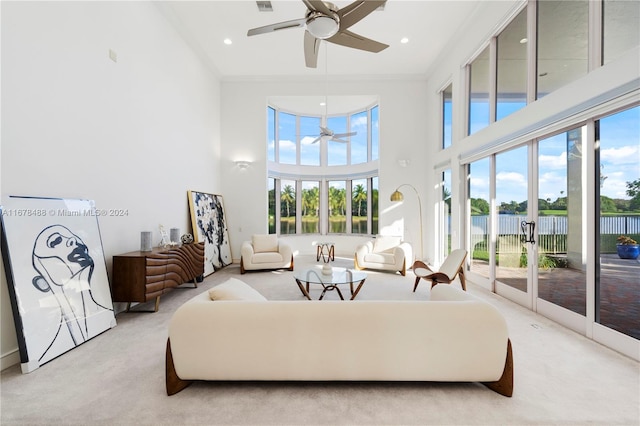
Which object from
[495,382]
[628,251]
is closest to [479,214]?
[628,251]

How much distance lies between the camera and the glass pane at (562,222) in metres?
3.06

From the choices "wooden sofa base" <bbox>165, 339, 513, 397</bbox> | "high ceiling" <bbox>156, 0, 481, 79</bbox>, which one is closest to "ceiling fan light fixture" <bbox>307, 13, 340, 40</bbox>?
"high ceiling" <bbox>156, 0, 481, 79</bbox>

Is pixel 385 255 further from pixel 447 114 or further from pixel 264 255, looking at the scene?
pixel 447 114

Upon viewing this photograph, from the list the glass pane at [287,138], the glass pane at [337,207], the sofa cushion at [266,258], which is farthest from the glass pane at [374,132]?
the sofa cushion at [266,258]

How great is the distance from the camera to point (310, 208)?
30.7 feet

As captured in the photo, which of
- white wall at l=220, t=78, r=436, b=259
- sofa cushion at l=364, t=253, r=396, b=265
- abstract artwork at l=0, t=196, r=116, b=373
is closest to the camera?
abstract artwork at l=0, t=196, r=116, b=373

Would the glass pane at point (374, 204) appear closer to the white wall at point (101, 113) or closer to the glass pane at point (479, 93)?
the glass pane at point (479, 93)

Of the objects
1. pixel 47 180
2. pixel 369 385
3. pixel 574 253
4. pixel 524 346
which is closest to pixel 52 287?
pixel 47 180

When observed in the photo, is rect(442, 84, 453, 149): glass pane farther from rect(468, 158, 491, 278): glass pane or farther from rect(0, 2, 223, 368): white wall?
rect(0, 2, 223, 368): white wall

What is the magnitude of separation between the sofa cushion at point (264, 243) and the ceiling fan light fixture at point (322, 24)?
4384mm

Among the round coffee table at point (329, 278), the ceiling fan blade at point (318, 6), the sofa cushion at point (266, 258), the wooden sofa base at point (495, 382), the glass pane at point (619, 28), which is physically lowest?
the wooden sofa base at point (495, 382)

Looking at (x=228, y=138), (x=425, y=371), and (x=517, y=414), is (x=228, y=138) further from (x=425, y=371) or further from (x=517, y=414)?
(x=517, y=414)

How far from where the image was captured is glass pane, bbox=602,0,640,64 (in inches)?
98.7

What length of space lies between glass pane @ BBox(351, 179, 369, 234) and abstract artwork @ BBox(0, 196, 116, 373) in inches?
272
